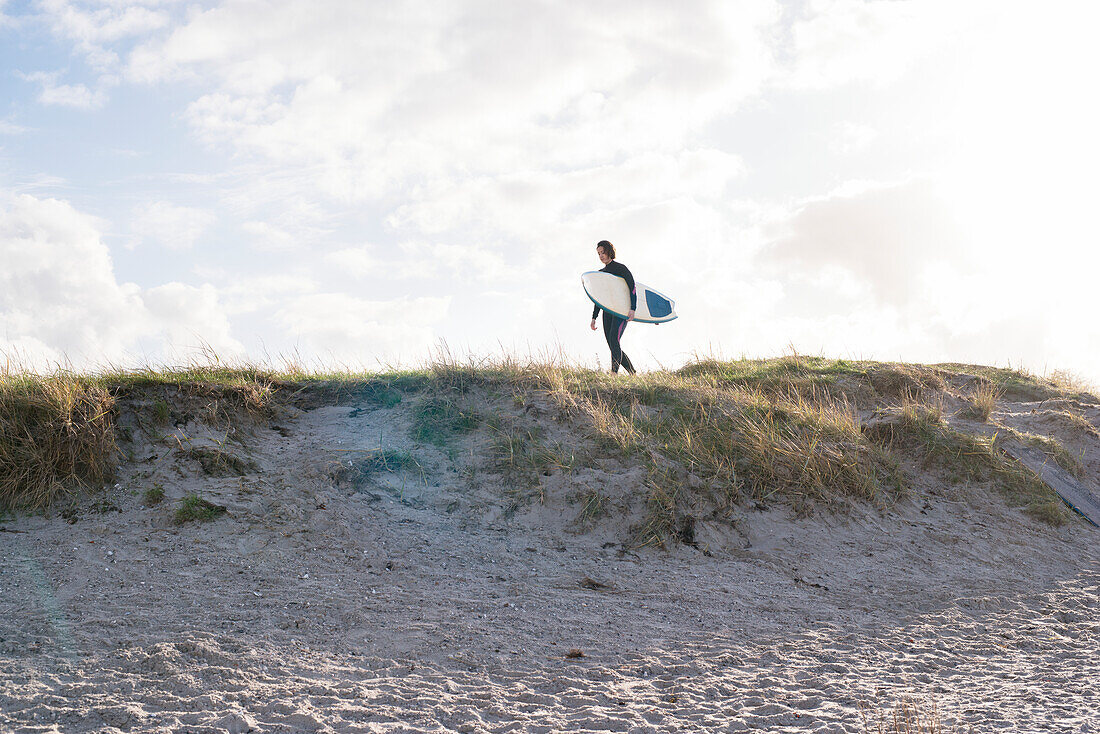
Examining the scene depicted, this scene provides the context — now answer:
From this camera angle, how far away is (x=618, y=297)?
11.0 metres

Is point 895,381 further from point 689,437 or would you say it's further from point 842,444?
point 689,437

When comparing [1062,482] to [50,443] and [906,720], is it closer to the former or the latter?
[906,720]

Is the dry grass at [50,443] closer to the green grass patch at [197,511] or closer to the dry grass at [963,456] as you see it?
the green grass patch at [197,511]

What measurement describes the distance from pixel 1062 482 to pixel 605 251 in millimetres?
6860

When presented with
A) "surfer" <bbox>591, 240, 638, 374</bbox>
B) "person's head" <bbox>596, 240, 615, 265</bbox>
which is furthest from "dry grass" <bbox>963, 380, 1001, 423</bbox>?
"person's head" <bbox>596, 240, 615, 265</bbox>

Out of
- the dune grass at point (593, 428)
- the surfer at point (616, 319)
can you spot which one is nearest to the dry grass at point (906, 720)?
the dune grass at point (593, 428)

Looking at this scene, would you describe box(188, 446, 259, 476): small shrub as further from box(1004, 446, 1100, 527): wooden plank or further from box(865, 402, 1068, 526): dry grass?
box(1004, 446, 1100, 527): wooden plank

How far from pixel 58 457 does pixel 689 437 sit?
6.31 meters

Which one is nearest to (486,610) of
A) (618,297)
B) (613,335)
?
(613,335)

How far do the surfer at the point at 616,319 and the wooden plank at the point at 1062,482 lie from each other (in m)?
5.32

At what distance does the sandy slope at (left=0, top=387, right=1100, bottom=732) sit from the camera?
4266mm

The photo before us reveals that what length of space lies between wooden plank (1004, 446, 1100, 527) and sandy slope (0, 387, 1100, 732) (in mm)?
687

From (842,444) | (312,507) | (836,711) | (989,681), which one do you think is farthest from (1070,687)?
(312,507)

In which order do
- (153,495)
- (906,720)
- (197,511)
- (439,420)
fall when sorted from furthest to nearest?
(439,420), (153,495), (197,511), (906,720)
